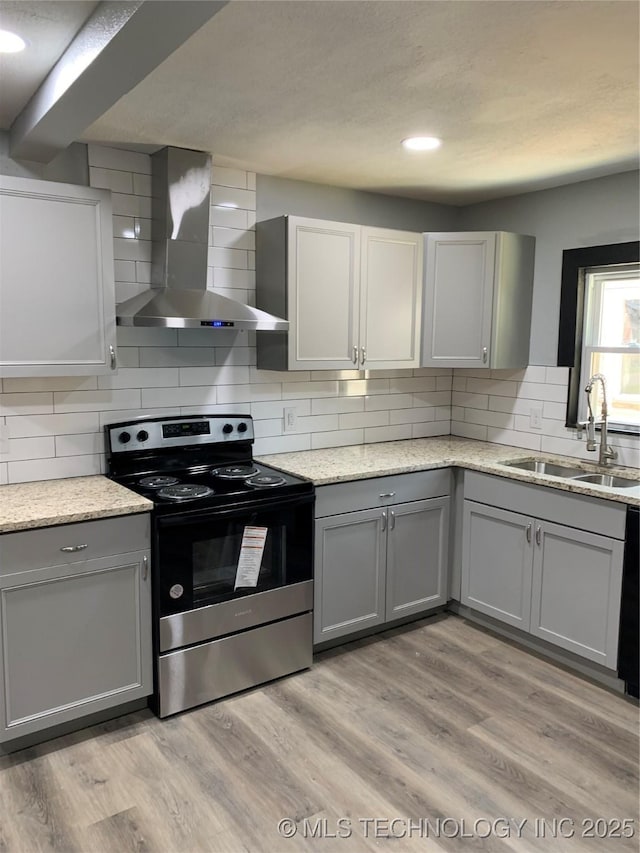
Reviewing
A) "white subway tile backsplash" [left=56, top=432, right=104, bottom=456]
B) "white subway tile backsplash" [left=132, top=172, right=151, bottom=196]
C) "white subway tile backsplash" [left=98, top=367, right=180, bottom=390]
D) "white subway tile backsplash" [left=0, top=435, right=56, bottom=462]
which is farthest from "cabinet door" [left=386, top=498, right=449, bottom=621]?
"white subway tile backsplash" [left=132, top=172, right=151, bottom=196]

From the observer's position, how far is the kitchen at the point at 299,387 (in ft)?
9.05

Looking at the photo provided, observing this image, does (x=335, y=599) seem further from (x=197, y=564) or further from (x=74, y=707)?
(x=74, y=707)

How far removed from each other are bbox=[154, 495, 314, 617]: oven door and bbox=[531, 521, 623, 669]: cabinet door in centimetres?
112

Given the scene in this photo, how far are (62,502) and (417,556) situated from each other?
1798mm

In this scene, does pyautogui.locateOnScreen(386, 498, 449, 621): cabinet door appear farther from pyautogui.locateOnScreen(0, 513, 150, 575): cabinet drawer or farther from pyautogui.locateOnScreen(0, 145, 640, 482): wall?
pyautogui.locateOnScreen(0, 513, 150, 575): cabinet drawer

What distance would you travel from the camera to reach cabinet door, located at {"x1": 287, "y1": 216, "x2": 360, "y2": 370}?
10.4 feet

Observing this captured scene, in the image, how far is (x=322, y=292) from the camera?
128 inches

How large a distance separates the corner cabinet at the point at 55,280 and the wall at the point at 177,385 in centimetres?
29

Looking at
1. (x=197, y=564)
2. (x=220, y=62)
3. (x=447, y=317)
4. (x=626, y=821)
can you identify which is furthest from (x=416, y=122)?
(x=626, y=821)

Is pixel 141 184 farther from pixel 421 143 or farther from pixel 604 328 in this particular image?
pixel 604 328

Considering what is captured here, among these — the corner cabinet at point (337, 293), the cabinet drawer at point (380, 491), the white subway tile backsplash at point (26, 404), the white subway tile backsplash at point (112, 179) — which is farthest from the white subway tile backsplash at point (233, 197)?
the cabinet drawer at point (380, 491)

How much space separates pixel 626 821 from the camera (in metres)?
2.09

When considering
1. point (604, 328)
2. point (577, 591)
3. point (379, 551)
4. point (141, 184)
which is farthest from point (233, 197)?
point (577, 591)

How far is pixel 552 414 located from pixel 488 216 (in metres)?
1.28
